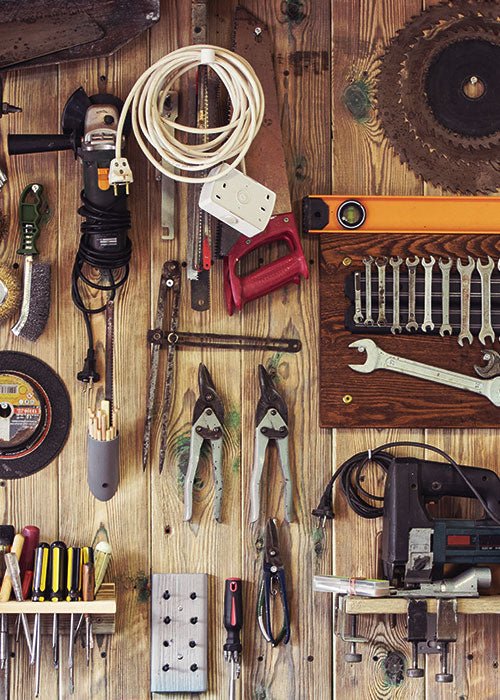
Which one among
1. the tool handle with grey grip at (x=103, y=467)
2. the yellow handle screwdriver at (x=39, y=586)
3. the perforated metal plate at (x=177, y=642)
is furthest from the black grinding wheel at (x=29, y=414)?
the perforated metal plate at (x=177, y=642)

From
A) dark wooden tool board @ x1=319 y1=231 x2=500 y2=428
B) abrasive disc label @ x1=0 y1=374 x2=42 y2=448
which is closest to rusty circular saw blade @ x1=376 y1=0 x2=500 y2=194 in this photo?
dark wooden tool board @ x1=319 y1=231 x2=500 y2=428

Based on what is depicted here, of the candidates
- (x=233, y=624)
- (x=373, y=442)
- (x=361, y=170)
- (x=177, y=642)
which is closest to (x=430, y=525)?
(x=373, y=442)

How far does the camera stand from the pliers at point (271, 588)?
2.20 metres

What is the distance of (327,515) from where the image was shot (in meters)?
2.24

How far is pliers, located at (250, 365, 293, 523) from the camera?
222 cm

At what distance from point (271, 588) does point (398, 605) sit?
33 centimetres

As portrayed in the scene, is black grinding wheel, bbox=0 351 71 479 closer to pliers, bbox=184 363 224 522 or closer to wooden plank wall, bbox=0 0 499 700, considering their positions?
wooden plank wall, bbox=0 0 499 700

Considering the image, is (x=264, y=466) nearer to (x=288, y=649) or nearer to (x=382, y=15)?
(x=288, y=649)

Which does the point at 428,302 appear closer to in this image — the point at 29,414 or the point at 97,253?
the point at 97,253

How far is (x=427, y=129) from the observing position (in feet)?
7.63

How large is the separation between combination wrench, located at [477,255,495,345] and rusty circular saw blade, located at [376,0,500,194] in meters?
0.21

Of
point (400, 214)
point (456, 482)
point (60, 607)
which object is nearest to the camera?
point (60, 607)

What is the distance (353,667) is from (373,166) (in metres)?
1.28

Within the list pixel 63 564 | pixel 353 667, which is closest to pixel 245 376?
pixel 63 564
